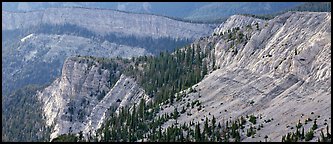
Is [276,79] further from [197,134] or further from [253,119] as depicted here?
[197,134]

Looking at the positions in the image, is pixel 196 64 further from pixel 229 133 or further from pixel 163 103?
pixel 229 133

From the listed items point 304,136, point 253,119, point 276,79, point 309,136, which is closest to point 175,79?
point 276,79

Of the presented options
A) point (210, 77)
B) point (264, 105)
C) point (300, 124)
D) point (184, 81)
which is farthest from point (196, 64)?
point (300, 124)

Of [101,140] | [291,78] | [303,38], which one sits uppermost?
[303,38]

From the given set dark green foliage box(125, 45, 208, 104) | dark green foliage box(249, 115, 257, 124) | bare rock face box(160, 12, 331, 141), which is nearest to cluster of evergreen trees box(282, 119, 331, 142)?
bare rock face box(160, 12, 331, 141)

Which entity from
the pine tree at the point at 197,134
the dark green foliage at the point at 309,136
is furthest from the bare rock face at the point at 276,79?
the pine tree at the point at 197,134

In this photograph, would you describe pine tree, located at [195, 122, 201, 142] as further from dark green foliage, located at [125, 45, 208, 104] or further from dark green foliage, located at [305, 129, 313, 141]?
dark green foliage, located at [125, 45, 208, 104]

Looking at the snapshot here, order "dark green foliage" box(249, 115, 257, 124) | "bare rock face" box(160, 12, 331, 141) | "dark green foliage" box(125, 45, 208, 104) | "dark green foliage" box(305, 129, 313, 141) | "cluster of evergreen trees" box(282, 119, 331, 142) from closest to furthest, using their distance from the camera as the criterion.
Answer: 1. "cluster of evergreen trees" box(282, 119, 331, 142)
2. "dark green foliage" box(305, 129, 313, 141)
3. "bare rock face" box(160, 12, 331, 141)
4. "dark green foliage" box(249, 115, 257, 124)
5. "dark green foliage" box(125, 45, 208, 104)

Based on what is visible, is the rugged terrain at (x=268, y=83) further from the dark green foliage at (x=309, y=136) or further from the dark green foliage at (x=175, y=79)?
the dark green foliage at (x=175, y=79)
